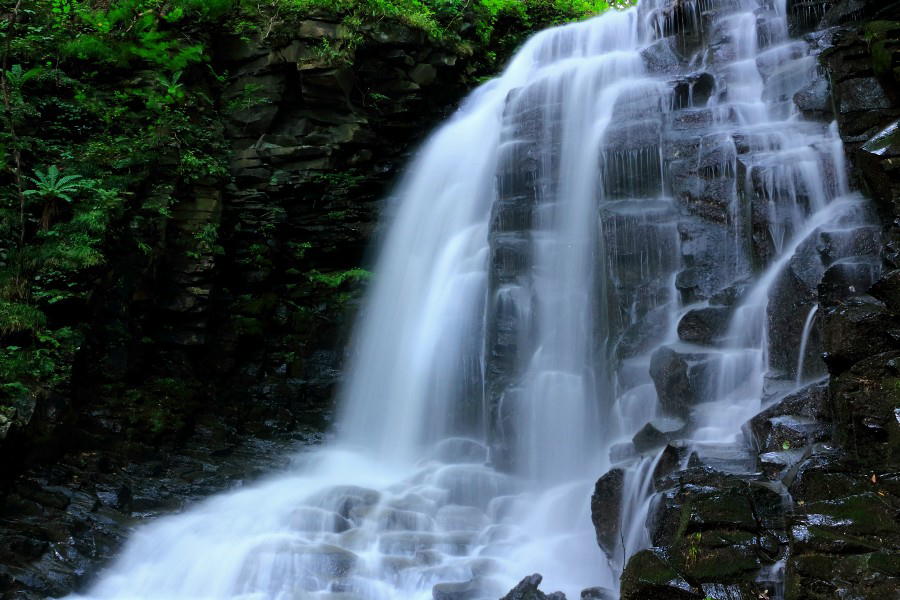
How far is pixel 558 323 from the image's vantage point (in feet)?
33.0

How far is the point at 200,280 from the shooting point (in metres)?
11.0

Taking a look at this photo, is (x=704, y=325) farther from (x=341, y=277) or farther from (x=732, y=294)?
(x=341, y=277)

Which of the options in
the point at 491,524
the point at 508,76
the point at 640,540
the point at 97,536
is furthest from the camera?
the point at 508,76

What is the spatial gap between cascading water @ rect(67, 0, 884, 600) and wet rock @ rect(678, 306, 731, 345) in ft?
0.11

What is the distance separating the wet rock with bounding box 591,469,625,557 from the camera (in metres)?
6.41

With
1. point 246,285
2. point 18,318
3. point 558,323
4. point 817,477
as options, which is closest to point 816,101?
point 558,323

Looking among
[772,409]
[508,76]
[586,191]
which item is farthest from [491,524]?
[508,76]

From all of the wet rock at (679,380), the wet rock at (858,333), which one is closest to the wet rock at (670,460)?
the wet rock at (679,380)

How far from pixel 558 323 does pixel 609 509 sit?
391 centimetres

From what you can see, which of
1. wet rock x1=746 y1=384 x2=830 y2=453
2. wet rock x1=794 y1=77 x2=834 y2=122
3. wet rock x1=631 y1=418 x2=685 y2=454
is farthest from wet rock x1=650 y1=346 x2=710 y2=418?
wet rock x1=794 y1=77 x2=834 y2=122

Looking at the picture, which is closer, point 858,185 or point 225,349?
point 858,185

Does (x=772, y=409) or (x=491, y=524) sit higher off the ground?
(x=772, y=409)

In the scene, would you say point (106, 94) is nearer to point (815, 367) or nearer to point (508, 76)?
point (508, 76)

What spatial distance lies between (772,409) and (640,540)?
1.76 metres
